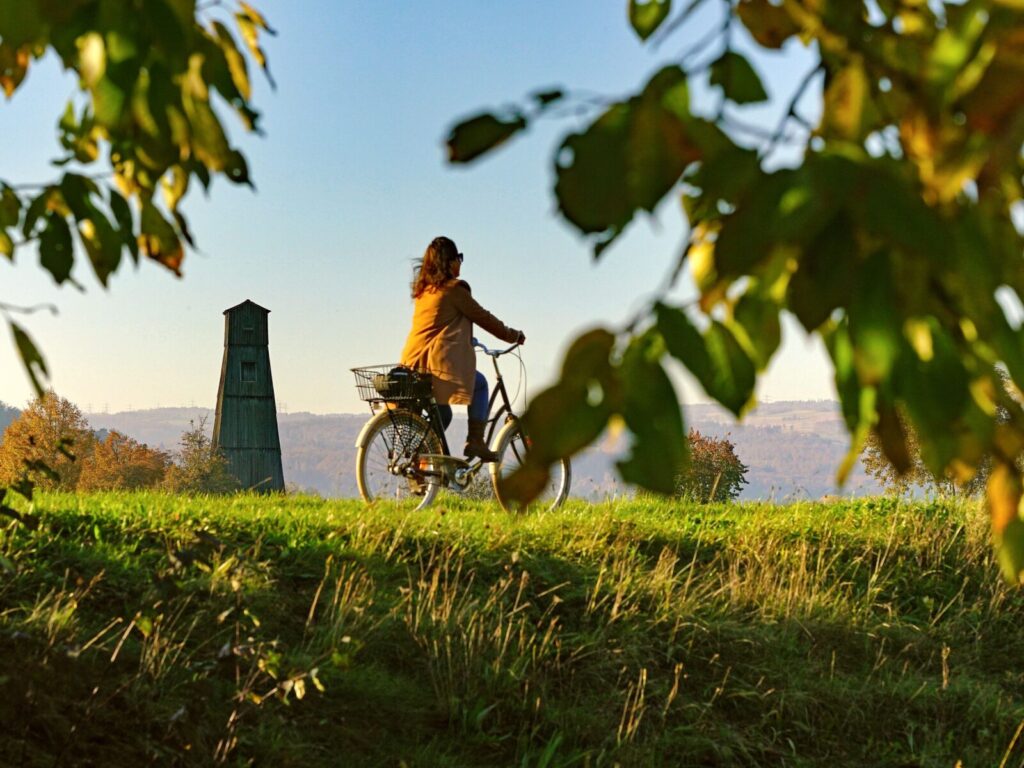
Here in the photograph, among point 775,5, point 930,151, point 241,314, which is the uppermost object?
point 241,314

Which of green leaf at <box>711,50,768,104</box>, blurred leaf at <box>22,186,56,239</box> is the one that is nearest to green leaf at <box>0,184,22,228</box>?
blurred leaf at <box>22,186,56,239</box>

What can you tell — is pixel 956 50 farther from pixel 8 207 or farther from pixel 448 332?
pixel 448 332

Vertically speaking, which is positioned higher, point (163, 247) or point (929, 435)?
point (163, 247)

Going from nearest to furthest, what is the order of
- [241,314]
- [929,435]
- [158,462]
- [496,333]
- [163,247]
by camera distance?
[929,435], [163,247], [496,333], [241,314], [158,462]

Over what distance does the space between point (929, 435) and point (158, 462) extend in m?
23.9

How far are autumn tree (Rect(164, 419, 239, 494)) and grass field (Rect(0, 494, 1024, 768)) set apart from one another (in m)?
9.14

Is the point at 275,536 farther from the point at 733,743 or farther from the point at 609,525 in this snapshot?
the point at 733,743

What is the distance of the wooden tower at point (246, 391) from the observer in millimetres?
16578

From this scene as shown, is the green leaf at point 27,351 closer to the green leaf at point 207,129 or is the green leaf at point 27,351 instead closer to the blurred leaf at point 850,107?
the green leaf at point 207,129

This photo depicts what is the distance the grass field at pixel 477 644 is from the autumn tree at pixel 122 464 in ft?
49.1

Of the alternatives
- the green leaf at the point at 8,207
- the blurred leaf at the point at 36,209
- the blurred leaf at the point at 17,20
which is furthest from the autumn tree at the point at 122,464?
the blurred leaf at the point at 17,20

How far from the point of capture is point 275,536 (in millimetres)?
6086

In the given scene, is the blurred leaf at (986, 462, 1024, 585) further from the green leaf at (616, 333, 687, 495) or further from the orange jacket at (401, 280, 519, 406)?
the orange jacket at (401, 280, 519, 406)

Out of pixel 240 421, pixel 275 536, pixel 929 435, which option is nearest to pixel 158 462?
pixel 240 421
